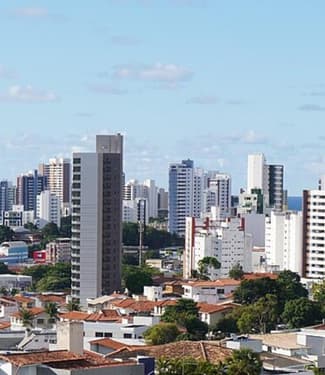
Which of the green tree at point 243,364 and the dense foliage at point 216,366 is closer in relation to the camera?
the dense foliage at point 216,366

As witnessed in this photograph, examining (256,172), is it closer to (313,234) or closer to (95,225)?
(313,234)

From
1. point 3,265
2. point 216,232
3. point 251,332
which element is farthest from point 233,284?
point 3,265

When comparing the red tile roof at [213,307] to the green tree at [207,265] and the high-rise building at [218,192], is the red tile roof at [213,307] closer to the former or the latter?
A: the green tree at [207,265]

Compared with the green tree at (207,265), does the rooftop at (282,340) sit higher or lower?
lower

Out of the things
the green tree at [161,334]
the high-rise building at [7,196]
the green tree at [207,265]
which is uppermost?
the high-rise building at [7,196]

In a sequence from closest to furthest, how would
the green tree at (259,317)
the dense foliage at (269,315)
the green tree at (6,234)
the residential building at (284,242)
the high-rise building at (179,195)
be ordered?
the green tree at (259,317) → the dense foliage at (269,315) → the residential building at (284,242) → the green tree at (6,234) → the high-rise building at (179,195)

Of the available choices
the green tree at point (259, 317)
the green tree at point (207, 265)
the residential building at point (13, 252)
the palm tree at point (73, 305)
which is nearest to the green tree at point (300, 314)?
the green tree at point (259, 317)

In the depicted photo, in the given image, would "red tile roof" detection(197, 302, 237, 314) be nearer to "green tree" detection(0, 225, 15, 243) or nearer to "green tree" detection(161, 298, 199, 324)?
"green tree" detection(161, 298, 199, 324)
